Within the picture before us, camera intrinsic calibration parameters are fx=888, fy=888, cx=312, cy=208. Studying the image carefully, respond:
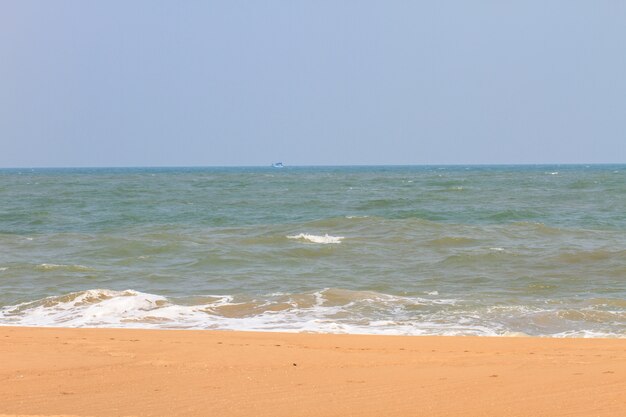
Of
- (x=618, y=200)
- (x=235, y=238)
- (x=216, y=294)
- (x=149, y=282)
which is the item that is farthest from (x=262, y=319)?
(x=618, y=200)

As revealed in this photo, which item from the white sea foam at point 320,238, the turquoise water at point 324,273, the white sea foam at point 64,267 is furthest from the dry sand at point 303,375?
the white sea foam at point 320,238

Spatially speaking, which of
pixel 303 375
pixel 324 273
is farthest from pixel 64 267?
pixel 303 375

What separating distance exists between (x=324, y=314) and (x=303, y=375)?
408cm

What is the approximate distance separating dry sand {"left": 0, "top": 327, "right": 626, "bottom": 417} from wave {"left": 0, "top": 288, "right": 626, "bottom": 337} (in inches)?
45.0

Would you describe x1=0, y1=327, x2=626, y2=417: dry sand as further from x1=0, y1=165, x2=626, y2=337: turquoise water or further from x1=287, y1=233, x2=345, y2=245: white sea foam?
x1=287, y1=233, x2=345, y2=245: white sea foam

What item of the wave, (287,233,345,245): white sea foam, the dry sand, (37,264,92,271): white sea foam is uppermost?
the dry sand

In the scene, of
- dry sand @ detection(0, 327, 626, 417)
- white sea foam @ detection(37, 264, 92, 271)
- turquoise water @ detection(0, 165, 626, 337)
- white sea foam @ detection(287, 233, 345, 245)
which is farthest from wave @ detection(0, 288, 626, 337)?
white sea foam @ detection(287, 233, 345, 245)

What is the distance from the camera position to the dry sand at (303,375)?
18.9 ft

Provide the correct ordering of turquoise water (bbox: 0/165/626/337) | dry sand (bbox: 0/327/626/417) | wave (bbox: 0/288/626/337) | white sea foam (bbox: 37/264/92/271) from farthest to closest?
white sea foam (bbox: 37/264/92/271) → turquoise water (bbox: 0/165/626/337) → wave (bbox: 0/288/626/337) → dry sand (bbox: 0/327/626/417)

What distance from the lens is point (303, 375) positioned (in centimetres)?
686

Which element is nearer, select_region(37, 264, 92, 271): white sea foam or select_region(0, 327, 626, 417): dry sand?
select_region(0, 327, 626, 417): dry sand

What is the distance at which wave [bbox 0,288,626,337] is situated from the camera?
32.8 feet

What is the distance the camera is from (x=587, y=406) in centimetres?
567

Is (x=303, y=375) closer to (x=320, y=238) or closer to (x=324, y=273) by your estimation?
(x=324, y=273)
